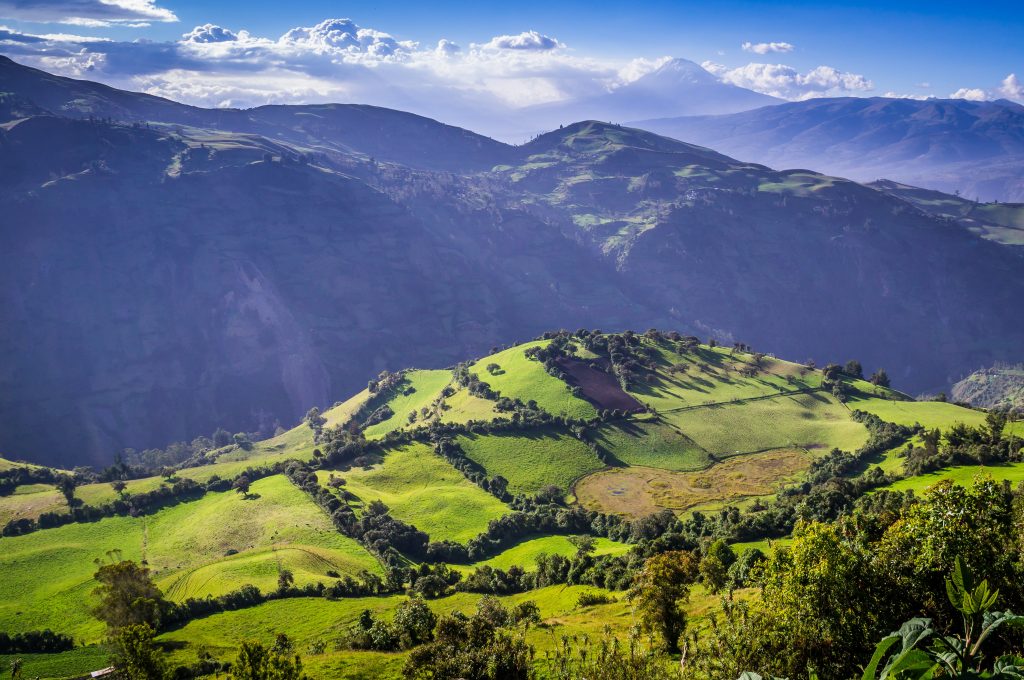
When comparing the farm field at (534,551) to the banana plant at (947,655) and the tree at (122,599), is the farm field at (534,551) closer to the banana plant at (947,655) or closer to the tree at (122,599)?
the tree at (122,599)

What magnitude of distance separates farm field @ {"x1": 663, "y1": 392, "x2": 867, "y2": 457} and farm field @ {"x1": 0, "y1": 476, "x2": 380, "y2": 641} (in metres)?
101

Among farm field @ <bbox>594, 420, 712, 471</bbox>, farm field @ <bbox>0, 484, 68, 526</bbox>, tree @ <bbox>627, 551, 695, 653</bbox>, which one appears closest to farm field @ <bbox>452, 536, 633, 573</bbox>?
farm field @ <bbox>594, 420, 712, 471</bbox>

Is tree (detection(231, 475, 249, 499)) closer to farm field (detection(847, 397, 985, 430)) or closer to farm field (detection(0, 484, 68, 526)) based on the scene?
farm field (detection(0, 484, 68, 526))

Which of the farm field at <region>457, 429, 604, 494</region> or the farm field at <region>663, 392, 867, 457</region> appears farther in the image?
the farm field at <region>663, 392, 867, 457</region>

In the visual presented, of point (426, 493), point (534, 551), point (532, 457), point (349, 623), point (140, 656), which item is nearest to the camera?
point (140, 656)

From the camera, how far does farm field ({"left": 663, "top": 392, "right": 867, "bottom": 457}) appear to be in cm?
17950

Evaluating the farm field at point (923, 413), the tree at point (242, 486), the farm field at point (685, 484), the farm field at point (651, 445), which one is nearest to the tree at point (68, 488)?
the tree at point (242, 486)

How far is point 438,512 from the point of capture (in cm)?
15250

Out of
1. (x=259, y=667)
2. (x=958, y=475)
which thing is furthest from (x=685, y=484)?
(x=259, y=667)

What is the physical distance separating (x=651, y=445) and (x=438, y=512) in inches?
2536

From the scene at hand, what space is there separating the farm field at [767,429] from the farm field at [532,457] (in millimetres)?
32495

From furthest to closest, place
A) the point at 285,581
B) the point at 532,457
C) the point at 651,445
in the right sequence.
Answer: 1. the point at 651,445
2. the point at 532,457
3. the point at 285,581

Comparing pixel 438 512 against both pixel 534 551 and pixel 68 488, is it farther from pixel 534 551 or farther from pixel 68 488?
pixel 68 488

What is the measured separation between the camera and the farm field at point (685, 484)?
153875 millimetres
